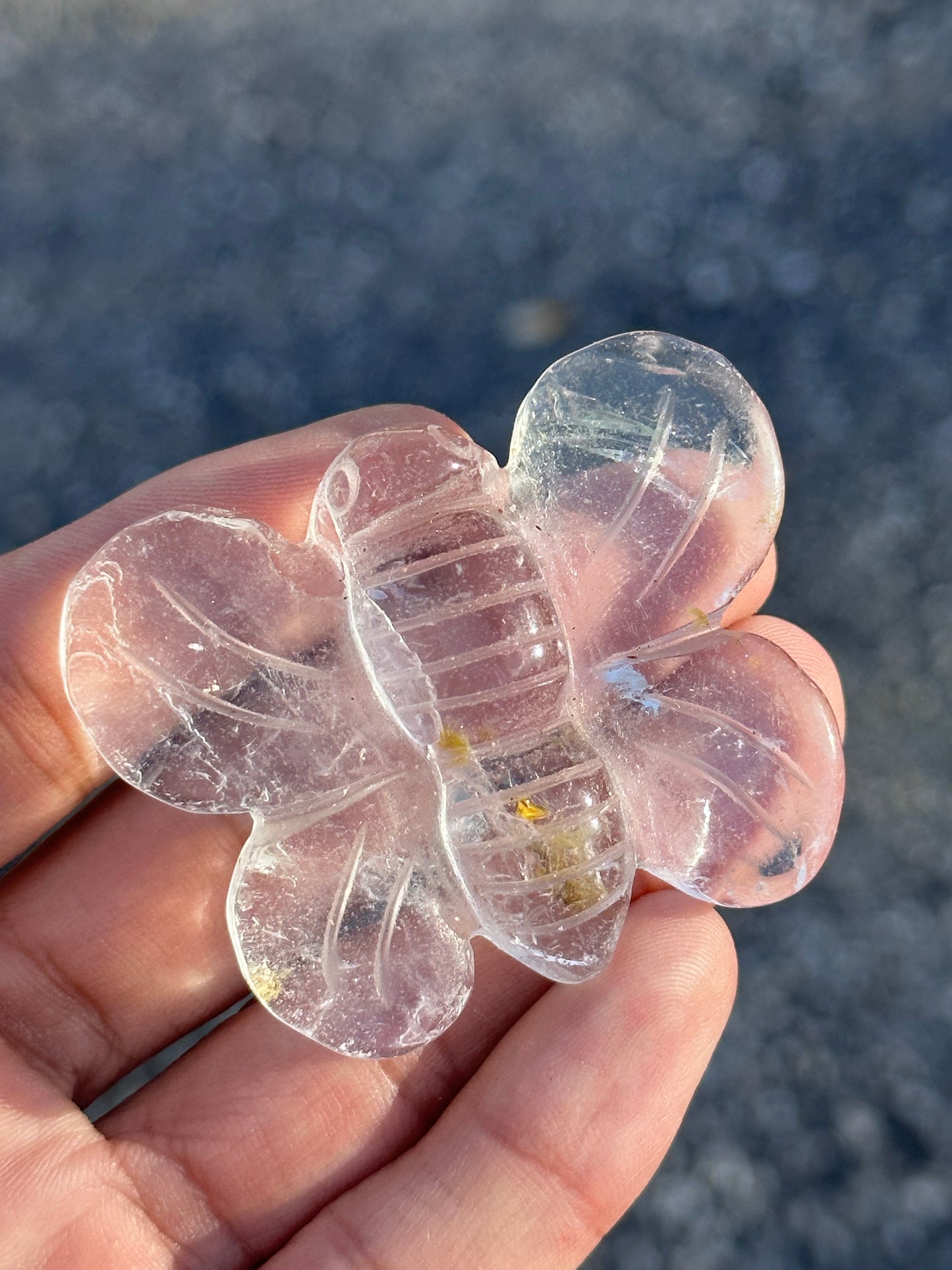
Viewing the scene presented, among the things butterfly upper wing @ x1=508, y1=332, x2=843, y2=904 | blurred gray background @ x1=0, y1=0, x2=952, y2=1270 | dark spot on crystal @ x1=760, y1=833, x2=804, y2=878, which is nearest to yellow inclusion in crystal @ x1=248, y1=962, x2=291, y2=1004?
butterfly upper wing @ x1=508, y1=332, x2=843, y2=904

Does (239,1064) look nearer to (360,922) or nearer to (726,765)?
(360,922)

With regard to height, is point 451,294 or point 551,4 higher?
point 551,4

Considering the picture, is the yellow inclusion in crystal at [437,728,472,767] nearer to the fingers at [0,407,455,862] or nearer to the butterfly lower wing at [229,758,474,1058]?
the butterfly lower wing at [229,758,474,1058]

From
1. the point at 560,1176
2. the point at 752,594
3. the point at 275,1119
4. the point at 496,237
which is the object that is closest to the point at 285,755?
the point at 275,1119

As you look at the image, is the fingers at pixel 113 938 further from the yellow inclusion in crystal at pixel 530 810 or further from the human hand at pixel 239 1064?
the yellow inclusion in crystal at pixel 530 810

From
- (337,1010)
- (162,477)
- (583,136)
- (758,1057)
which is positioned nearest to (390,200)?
(583,136)

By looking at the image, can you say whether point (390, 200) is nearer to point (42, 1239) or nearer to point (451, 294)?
point (451, 294)
